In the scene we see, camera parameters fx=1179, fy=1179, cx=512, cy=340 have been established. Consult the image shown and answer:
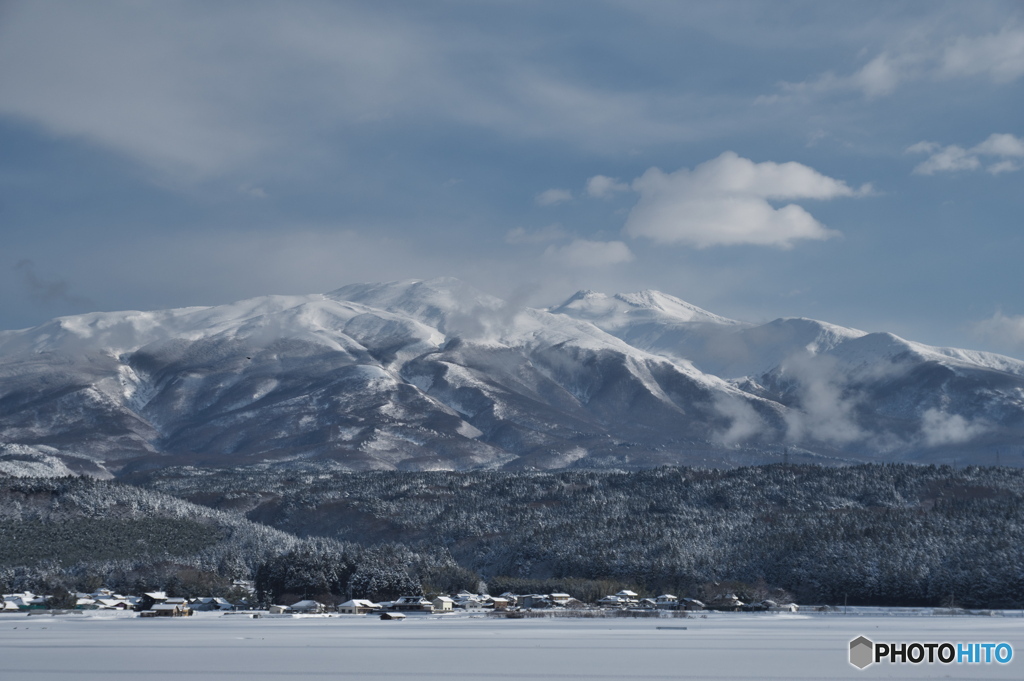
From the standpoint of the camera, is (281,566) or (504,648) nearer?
(504,648)

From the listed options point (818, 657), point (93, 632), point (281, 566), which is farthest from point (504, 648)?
point (281, 566)

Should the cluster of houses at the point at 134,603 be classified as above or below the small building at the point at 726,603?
above

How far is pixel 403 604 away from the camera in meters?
155

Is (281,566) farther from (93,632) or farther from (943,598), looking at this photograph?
(943,598)

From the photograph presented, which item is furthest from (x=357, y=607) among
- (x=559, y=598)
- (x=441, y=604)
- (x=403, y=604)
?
(x=559, y=598)

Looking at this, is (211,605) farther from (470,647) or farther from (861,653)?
(861,653)

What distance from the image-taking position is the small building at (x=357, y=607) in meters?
153

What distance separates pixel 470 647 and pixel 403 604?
63.5 m

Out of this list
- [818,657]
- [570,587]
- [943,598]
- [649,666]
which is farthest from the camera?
[570,587]

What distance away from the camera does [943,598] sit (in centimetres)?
16600

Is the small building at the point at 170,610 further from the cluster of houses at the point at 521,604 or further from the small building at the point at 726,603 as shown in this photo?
the small building at the point at 726,603

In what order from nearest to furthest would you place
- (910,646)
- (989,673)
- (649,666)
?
1. (989,673)
2. (649,666)
3. (910,646)

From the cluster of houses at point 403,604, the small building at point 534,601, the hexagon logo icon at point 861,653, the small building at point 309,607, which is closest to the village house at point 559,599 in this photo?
the cluster of houses at point 403,604

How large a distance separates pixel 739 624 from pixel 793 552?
74608 mm
